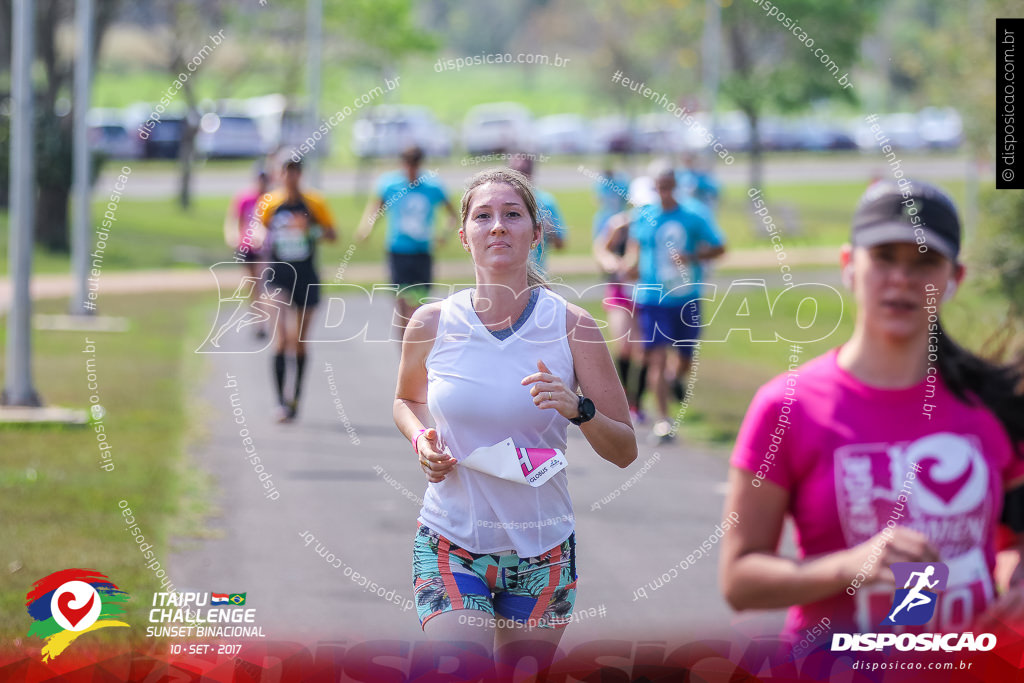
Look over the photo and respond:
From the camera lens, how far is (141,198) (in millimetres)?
34844

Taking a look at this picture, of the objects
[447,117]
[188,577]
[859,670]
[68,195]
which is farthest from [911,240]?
[447,117]

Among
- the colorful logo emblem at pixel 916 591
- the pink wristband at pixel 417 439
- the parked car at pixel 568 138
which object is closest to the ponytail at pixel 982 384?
the colorful logo emblem at pixel 916 591

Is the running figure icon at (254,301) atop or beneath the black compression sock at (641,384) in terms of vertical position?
atop

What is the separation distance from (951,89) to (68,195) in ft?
50.8

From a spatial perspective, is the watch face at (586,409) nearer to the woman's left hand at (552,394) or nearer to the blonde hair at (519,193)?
the woman's left hand at (552,394)

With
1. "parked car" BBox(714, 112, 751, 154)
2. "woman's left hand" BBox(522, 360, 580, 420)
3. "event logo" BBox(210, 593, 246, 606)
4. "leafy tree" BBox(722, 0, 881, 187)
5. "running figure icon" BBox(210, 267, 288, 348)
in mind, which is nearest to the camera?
"woman's left hand" BBox(522, 360, 580, 420)

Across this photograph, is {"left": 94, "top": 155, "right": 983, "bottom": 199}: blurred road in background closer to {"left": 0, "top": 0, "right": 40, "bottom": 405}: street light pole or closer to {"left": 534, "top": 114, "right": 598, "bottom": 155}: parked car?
{"left": 534, "top": 114, "right": 598, "bottom": 155}: parked car

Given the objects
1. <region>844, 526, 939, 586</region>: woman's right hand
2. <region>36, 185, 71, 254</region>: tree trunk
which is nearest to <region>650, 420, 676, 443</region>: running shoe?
<region>844, 526, 939, 586</region>: woman's right hand

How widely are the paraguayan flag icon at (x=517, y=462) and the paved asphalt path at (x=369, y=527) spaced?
12 centimetres

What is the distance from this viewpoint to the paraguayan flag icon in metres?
3.87

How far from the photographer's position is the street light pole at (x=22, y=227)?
10695mm

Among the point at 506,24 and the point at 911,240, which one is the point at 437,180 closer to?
the point at 911,240

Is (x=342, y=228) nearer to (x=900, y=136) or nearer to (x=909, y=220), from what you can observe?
(x=909, y=220)

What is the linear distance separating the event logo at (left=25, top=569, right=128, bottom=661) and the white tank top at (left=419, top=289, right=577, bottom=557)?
1.94 m
